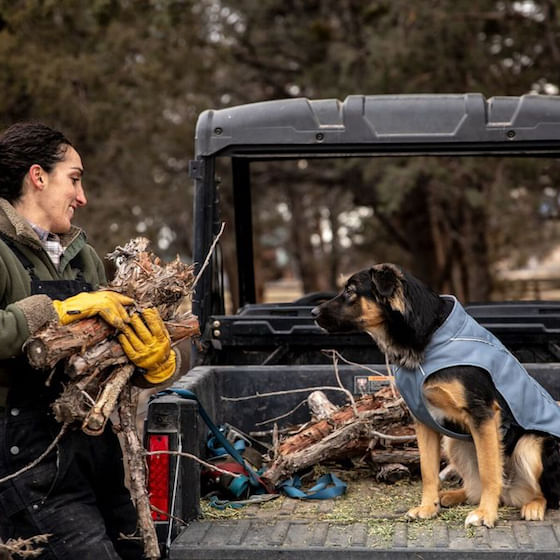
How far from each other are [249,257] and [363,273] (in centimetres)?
247

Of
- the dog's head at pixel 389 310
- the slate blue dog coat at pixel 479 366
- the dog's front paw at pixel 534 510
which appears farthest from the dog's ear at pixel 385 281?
the dog's front paw at pixel 534 510

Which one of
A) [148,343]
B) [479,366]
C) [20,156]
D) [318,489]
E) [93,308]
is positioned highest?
[20,156]

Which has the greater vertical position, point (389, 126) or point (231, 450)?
point (389, 126)

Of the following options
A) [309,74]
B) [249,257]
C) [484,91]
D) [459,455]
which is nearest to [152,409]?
[459,455]

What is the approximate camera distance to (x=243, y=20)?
21031 mm

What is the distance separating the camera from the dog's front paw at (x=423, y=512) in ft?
13.0

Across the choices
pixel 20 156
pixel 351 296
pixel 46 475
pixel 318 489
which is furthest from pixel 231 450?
pixel 20 156

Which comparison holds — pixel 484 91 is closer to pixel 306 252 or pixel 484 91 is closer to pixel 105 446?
pixel 105 446

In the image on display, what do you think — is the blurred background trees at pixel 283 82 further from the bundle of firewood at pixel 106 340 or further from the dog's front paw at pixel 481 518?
the bundle of firewood at pixel 106 340

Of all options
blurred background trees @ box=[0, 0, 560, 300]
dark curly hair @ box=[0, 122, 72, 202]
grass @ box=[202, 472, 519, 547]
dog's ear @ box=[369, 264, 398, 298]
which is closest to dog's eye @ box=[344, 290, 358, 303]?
dog's ear @ box=[369, 264, 398, 298]

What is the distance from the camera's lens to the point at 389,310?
418cm

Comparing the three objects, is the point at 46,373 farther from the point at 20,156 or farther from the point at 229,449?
the point at 229,449

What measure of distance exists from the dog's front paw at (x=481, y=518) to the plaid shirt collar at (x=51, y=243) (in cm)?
191

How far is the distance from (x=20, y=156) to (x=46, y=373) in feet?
2.67
